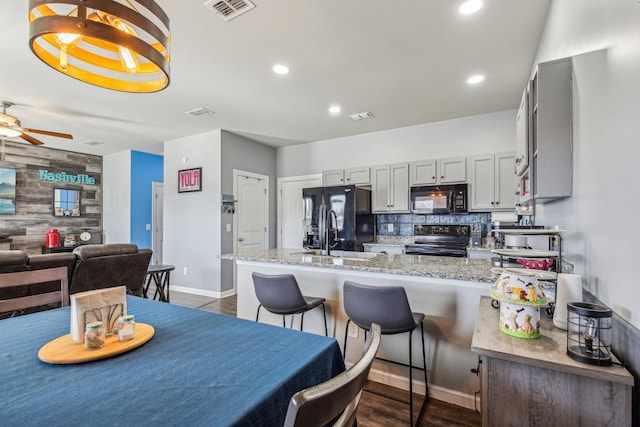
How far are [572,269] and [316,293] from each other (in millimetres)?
1749

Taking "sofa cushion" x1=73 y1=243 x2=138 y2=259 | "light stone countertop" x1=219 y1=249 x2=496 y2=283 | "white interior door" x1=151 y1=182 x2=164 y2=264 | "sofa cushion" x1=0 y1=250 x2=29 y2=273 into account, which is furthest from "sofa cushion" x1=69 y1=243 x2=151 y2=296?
"white interior door" x1=151 y1=182 x2=164 y2=264

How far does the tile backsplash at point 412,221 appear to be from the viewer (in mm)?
4400

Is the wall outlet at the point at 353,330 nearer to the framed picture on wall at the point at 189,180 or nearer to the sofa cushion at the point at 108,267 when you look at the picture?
the sofa cushion at the point at 108,267

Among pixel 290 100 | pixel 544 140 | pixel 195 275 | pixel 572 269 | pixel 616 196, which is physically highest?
pixel 290 100

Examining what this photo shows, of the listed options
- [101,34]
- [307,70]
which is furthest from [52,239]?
[101,34]

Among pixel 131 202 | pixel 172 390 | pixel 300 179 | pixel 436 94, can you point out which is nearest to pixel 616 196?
pixel 172 390

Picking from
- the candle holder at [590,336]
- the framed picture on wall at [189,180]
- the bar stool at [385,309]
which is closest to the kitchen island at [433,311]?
the bar stool at [385,309]

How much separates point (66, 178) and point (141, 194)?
1.48 meters

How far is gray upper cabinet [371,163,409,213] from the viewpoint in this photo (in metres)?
4.74

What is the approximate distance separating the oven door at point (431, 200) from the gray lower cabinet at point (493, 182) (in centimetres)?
33

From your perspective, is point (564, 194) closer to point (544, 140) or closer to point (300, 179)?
point (544, 140)

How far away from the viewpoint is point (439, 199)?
4352mm

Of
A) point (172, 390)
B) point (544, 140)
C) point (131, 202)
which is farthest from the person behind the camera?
point (131, 202)

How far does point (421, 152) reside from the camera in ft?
15.6
